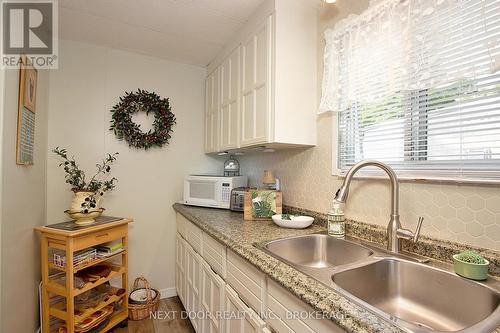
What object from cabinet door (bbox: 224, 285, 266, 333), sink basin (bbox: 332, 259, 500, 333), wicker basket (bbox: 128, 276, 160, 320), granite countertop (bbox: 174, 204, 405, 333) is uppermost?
granite countertop (bbox: 174, 204, 405, 333)

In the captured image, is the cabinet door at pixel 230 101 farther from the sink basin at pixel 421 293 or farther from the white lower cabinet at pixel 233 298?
the sink basin at pixel 421 293

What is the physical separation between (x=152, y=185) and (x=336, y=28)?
2021 millimetres

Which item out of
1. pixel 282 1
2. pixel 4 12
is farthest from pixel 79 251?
pixel 282 1

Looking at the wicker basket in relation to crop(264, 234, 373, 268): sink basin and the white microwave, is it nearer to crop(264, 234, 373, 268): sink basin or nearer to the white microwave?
the white microwave

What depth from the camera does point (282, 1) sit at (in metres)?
1.50

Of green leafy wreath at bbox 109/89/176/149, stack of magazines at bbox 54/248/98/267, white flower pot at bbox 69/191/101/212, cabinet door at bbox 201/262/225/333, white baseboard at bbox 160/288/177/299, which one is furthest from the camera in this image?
white baseboard at bbox 160/288/177/299

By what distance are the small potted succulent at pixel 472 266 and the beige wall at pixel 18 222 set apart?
196cm

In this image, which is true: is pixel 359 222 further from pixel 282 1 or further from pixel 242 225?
pixel 282 1

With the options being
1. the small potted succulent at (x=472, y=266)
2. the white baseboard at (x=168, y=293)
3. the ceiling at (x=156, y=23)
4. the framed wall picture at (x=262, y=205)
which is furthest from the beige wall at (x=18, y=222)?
the small potted succulent at (x=472, y=266)

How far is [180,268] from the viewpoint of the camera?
7.38 feet

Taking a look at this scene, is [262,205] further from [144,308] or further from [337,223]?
[144,308]

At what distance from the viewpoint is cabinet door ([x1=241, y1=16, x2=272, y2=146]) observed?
1.53m

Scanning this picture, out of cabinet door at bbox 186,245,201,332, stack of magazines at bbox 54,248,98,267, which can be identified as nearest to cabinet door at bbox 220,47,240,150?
cabinet door at bbox 186,245,201,332

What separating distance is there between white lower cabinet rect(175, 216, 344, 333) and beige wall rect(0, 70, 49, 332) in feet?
3.26
